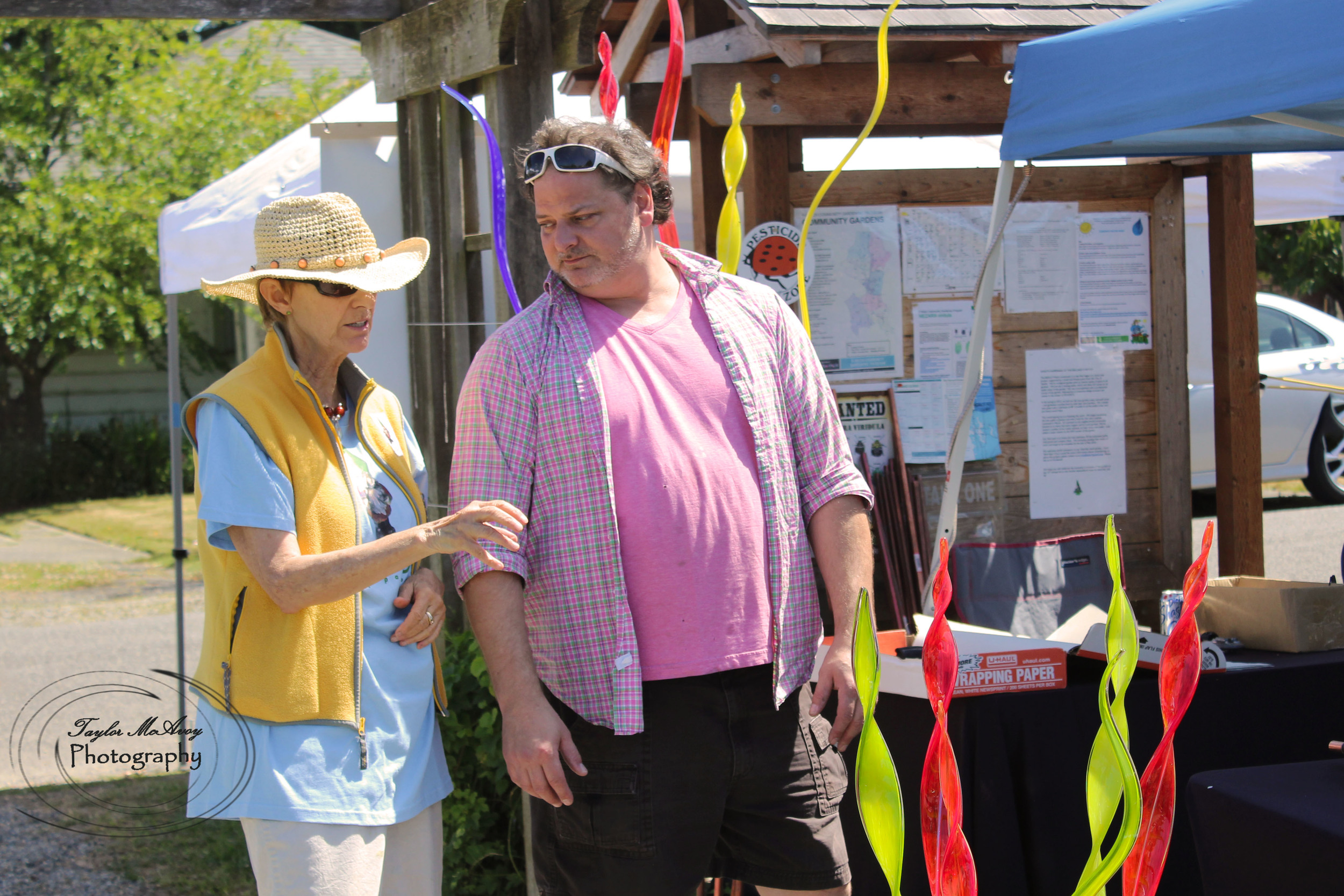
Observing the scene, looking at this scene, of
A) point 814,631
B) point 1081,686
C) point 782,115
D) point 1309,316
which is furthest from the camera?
point 1309,316

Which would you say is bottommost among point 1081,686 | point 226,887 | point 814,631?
point 226,887

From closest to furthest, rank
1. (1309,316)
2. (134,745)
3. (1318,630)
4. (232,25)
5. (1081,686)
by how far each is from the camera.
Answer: (1081,686) < (1318,630) < (134,745) < (1309,316) < (232,25)

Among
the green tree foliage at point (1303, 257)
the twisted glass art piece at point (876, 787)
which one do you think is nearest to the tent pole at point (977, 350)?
the twisted glass art piece at point (876, 787)

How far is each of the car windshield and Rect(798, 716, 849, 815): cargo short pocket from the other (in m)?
8.38

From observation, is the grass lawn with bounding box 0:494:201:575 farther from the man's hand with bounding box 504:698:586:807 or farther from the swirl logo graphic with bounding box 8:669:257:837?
the man's hand with bounding box 504:698:586:807

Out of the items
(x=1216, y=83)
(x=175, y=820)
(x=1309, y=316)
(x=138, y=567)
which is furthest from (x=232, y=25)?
(x=1216, y=83)

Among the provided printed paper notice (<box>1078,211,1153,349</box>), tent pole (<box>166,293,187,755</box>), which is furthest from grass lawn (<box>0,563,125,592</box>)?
printed paper notice (<box>1078,211,1153,349</box>)

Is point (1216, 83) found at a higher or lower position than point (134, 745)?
higher

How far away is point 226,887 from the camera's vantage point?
3742 millimetres

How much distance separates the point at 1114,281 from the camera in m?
4.57

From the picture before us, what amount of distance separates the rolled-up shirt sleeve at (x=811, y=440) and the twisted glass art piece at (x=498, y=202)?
800mm

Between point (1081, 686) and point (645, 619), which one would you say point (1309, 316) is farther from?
point (645, 619)

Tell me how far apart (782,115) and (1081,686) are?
7.24 ft

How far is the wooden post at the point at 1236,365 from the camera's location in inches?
183
